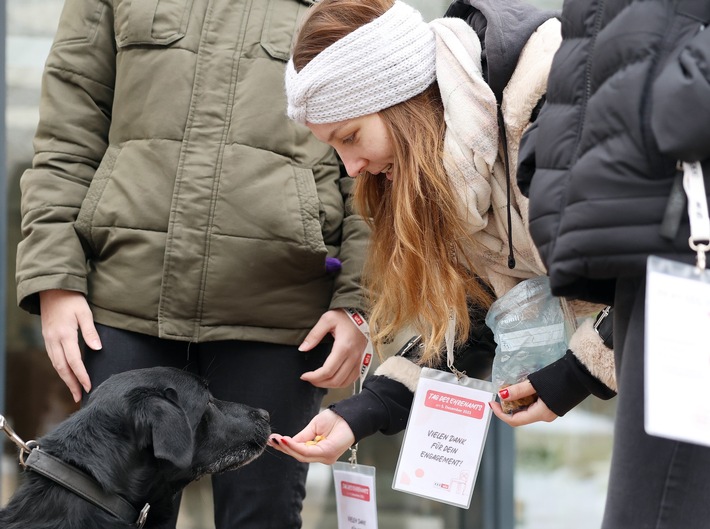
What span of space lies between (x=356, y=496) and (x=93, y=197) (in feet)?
3.37

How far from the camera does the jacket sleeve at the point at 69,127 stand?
2350mm

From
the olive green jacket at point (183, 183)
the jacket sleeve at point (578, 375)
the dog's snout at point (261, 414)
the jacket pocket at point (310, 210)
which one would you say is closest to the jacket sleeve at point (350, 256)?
the olive green jacket at point (183, 183)

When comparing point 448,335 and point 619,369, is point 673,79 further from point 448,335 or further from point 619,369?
point 448,335

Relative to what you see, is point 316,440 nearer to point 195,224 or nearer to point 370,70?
point 195,224

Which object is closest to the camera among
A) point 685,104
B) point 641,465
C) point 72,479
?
point 685,104

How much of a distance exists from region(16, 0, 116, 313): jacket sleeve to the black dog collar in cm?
42

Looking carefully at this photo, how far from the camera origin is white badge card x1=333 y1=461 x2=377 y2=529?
2354mm

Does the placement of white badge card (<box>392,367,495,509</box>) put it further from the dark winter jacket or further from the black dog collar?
the dark winter jacket

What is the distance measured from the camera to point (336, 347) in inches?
92.7

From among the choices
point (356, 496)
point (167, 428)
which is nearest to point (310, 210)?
point (167, 428)

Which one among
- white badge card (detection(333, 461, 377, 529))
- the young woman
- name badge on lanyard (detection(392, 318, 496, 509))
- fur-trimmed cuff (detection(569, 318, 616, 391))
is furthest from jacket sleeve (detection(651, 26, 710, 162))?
white badge card (detection(333, 461, 377, 529))

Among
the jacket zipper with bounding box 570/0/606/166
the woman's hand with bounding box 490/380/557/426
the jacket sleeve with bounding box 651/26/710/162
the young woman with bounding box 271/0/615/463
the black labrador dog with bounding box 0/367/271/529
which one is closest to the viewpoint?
the jacket sleeve with bounding box 651/26/710/162

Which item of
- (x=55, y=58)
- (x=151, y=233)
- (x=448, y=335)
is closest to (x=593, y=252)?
(x=448, y=335)

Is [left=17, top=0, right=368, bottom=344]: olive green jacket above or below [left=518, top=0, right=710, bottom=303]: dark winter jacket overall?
below
